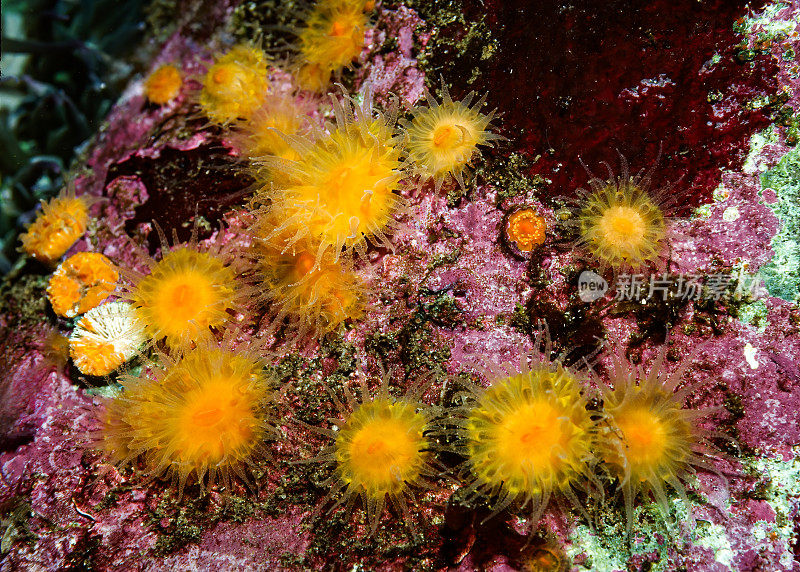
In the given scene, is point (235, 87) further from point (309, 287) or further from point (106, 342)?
point (106, 342)

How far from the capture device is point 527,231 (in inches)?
96.6

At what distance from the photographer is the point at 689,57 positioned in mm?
2361

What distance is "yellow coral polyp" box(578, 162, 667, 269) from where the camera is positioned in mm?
2309

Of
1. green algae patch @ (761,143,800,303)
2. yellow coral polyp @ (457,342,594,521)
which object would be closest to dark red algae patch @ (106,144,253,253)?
yellow coral polyp @ (457,342,594,521)

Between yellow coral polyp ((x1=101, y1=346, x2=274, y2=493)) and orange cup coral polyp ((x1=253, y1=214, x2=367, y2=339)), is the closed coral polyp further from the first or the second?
yellow coral polyp ((x1=101, y1=346, x2=274, y2=493))

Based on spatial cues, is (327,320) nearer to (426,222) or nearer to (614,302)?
(426,222)

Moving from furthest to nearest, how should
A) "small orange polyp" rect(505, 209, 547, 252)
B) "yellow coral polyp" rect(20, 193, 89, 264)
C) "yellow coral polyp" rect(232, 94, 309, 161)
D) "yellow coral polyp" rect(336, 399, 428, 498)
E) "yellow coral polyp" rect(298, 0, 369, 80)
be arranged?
"yellow coral polyp" rect(20, 193, 89, 264) < "yellow coral polyp" rect(298, 0, 369, 80) < "yellow coral polyp" rect(232, 94, 309, 161) < "small orange polyp" rect(505, 209, 547, 252) < "yellow coral polyp" rect(336, 399, 428, 498)

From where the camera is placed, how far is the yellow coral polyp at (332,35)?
313 cm

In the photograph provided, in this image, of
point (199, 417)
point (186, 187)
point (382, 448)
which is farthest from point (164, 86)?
point (382, 448)

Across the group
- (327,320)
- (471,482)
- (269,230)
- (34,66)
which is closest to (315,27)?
(269,230)

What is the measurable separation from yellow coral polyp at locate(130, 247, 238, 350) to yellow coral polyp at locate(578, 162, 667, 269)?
1.85 metres

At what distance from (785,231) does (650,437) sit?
1.11m

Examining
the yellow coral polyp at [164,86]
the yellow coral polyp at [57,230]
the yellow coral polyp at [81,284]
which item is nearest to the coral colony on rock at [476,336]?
the yellow coral polyp at [81,284]

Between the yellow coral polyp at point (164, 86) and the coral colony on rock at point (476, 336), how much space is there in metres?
1.33
